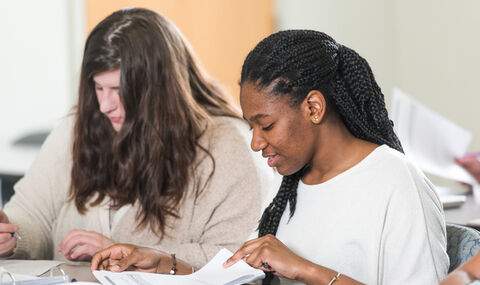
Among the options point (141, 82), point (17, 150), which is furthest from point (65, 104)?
point (141, 82)

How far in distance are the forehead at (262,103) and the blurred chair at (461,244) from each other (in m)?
0.43

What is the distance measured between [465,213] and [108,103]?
1.15m

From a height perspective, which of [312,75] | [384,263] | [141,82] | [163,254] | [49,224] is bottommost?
[49,224]

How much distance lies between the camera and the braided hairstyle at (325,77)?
5.49 feet

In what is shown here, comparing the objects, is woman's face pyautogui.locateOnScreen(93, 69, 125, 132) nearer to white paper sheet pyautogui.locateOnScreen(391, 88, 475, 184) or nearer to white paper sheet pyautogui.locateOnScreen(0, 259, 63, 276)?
white paper sheet pyautogui.locateOnScreen(0, 259, 63, 276)

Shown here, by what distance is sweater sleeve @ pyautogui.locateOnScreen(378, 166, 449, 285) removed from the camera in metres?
1.56

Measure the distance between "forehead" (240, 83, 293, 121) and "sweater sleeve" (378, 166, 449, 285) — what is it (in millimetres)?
275

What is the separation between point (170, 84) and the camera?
2328mm

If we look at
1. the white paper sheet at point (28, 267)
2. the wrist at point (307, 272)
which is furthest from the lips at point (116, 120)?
the wrist at point (307, 272)

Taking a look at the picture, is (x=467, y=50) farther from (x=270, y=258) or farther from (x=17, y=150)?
(x=270, y=258)

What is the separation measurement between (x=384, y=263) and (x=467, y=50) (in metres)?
3.13

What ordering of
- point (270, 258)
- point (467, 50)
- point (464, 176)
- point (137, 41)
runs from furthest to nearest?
point (467, 50)
point (464, 176)
point (137, 41)
point (270, 258)

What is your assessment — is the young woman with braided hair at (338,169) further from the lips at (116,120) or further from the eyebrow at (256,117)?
the lips at (116,120)

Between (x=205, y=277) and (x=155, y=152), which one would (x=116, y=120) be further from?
(x=205, y=277)
